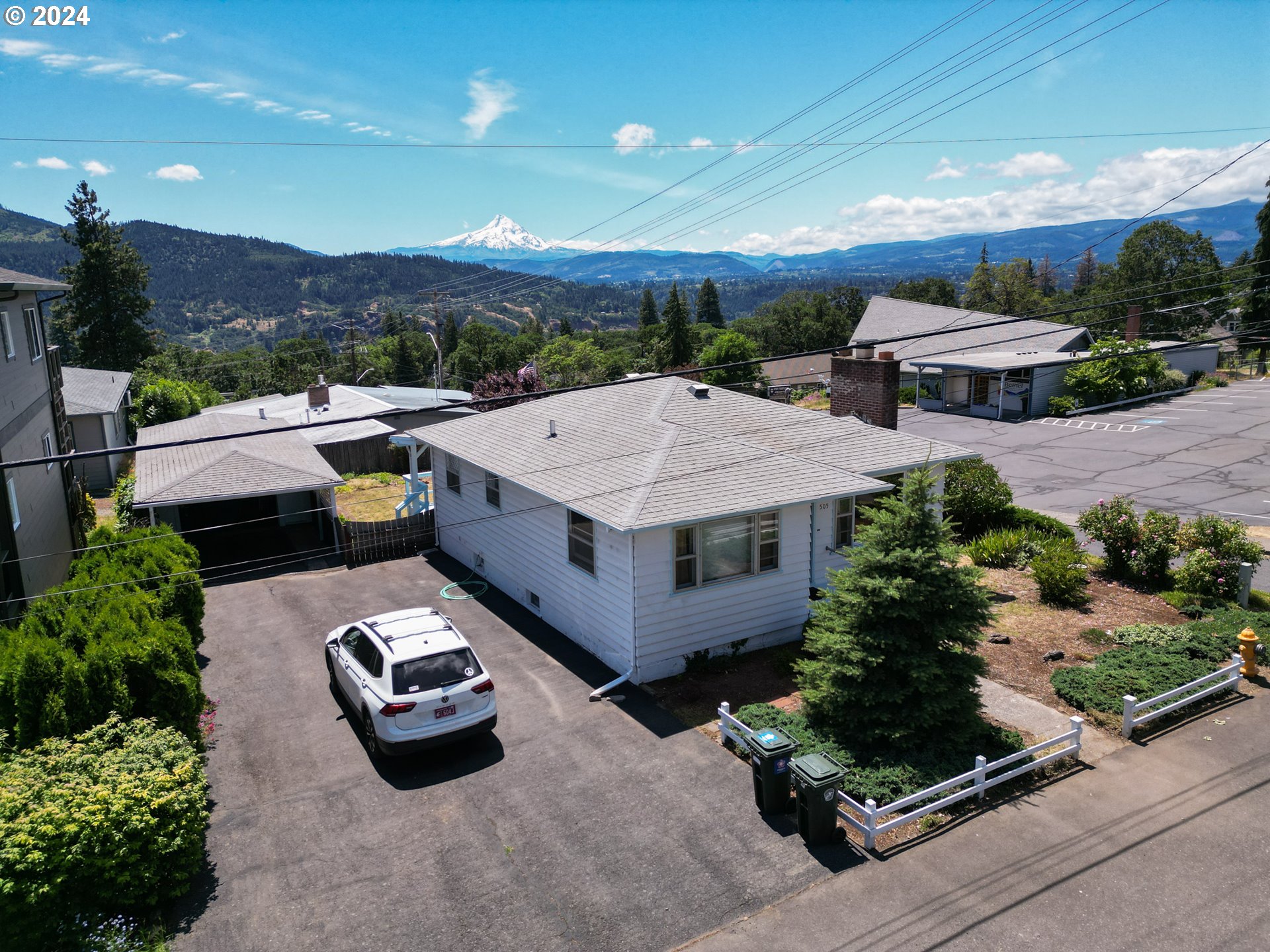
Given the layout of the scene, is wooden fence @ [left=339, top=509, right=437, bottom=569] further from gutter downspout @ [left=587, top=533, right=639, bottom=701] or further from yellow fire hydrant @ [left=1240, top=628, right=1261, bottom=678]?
yellow fire hydrant @ [left=1240, top=628, right=1261, bottom=678]

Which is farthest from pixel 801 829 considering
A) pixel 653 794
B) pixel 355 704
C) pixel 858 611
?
pixel 355 704

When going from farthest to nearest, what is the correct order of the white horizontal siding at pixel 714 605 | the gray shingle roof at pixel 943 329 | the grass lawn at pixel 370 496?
the gray shingle roof at pixel 943 329, the grass lawn at pixel 370 496, the white horizontal siding at pixel 714 605

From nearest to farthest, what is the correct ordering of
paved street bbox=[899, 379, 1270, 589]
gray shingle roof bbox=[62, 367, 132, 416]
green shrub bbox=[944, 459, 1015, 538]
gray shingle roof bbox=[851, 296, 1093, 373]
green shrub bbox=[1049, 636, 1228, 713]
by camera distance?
1. green shrub bbox=[1049, 636, 1228, 713]
2. green shrub bbox=[944, 459, 1015, 538]
3. paved street bbox=[899, 379, 1270, 589]
4. gray shingle roof bbox=[62, 367, 132, 416]
5. gray shingle roof bbox=[851, 296, 1093, 373]

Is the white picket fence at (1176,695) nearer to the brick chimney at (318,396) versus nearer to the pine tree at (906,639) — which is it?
the pine tree at (906,639)

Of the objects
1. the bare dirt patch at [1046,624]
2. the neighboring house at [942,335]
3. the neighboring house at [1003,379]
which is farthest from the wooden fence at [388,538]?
the neighboring house at [942,335]

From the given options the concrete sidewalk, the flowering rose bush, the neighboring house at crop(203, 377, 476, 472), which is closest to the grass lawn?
the neighboring house at crop(203, 377, 476, 472)
